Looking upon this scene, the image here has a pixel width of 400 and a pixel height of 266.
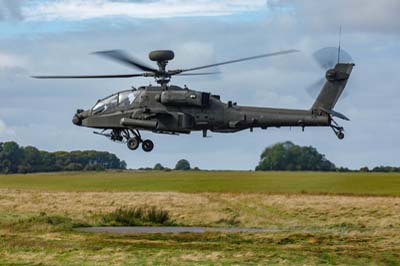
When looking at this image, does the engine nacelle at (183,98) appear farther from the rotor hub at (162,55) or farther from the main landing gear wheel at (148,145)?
the rotor hub at (162,55)

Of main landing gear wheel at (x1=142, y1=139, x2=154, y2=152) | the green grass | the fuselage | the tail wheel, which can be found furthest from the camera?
the green grass

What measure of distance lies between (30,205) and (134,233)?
23.9 m

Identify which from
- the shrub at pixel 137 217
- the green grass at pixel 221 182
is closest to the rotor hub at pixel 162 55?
the shrub at pixel 137 217

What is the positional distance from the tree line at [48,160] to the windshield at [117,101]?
104396 mm

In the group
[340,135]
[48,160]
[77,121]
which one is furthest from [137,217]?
[48,160]

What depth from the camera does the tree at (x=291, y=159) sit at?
424 feet

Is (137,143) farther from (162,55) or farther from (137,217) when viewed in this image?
(137,217)

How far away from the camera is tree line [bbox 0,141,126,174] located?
159 metres

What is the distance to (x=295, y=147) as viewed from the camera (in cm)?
13575

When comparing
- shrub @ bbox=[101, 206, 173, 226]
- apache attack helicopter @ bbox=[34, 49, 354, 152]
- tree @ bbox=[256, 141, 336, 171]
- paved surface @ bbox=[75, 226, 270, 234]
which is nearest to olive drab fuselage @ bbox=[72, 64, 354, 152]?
apache attack helicopter @ bbox=[34, 49, 354, 152]

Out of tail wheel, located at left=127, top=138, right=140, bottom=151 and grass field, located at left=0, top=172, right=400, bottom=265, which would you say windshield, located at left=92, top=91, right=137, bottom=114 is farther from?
grass field, located at left=0, top=172, right=400, bottom=265

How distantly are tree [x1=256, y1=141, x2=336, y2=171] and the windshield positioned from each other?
7618 centimetres

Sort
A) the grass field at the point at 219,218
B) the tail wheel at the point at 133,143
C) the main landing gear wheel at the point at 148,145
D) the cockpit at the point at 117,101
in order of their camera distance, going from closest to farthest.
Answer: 1. the main landing gear wheel at the point at 148,145
2. the tail wheel at the point at 133,143
3. the cockpit at the point at 117,101
4. the grass field at the point at 219,218

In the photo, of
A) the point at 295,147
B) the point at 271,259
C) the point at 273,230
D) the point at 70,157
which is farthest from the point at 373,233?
the point at 70,157
